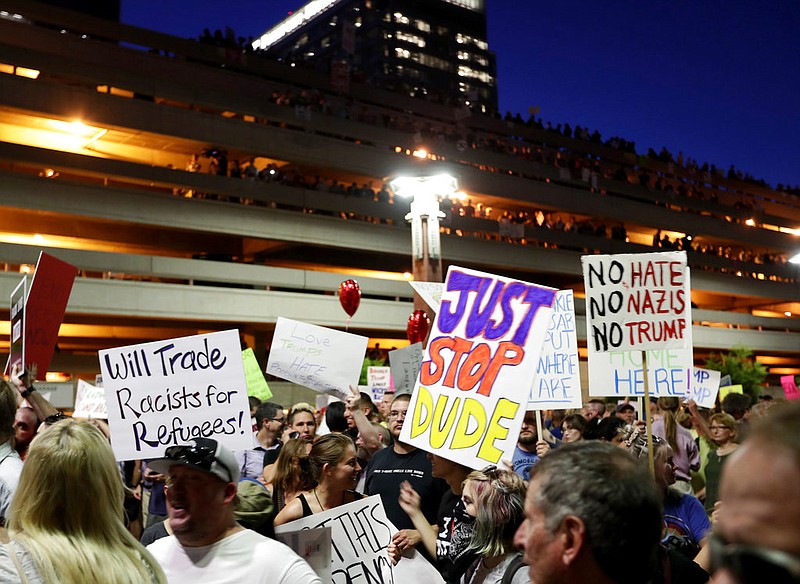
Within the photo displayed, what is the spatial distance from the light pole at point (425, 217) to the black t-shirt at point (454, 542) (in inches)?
332

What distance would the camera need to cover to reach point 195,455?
9.82 feet

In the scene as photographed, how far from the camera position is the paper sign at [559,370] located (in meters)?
7.30

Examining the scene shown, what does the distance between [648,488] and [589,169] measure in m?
42.7

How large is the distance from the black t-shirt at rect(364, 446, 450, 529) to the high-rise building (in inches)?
3721

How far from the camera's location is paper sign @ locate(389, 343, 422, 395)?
9.89 metres

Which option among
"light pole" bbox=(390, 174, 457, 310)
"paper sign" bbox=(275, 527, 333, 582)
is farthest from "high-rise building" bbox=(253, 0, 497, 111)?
"paper sign" bbox=(275, 527, 333, 582)

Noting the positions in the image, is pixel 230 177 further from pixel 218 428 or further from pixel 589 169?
pixel 218 428

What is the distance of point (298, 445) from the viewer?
16.9 ft

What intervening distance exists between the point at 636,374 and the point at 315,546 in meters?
5.78

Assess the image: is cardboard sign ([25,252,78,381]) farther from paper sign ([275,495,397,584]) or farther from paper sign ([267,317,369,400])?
paper sign ([275,495,397,584])

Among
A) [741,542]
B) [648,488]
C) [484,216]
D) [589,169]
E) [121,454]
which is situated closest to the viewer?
[741,542]

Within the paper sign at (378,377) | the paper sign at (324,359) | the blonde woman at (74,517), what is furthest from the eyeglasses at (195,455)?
the paper sign at (378,377)

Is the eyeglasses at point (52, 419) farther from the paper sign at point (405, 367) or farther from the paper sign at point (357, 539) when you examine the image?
the paper sign at point (405, 367)

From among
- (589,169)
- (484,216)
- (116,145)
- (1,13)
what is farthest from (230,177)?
(589,169)
